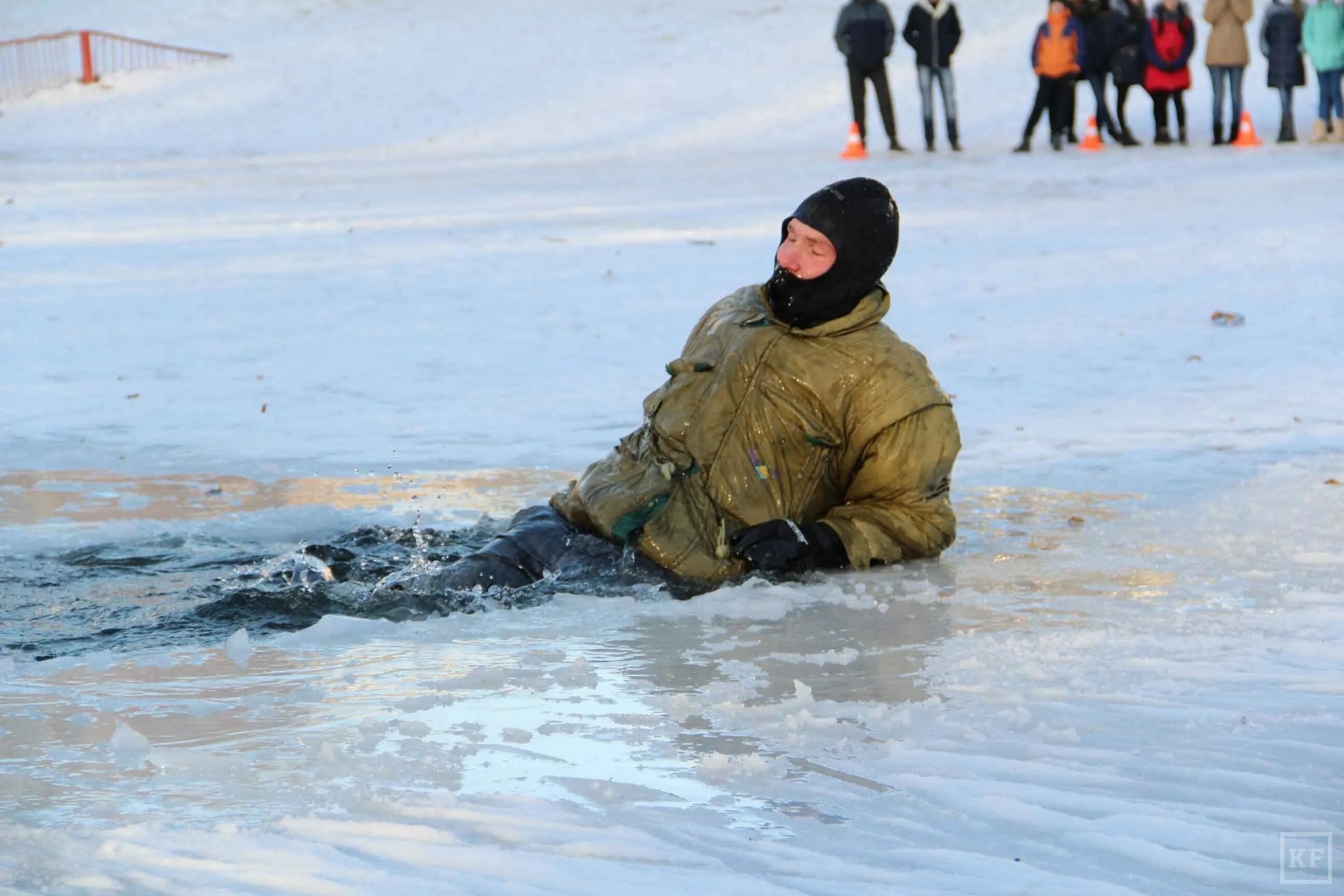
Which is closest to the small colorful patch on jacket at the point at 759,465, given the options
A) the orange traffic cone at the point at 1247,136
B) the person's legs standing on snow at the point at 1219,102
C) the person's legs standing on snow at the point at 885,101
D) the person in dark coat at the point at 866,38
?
the person in dark coat at the point at 866,38

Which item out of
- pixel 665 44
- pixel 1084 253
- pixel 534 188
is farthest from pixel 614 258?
pixel 665 44

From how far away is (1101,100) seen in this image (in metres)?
18.0

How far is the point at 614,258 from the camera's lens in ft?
39.0

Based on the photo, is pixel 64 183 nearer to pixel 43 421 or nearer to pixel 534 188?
pixel 534 188

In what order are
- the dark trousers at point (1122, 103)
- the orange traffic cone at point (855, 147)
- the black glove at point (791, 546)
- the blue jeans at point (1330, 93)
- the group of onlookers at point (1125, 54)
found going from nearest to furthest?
1. the black glove at point (791, 546)
2. the blue jeans at point (1330, 93)
3. the group of onlookers at point (1125, 54)
4. the dark trousers at point (1122, 103)
5. the orange traffic cone at point (855, 147)

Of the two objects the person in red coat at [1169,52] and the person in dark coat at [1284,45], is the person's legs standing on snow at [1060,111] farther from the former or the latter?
the person in dark coat at [1284,45]

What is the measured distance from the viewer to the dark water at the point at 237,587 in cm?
410

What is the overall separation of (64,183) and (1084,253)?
39.3 ft

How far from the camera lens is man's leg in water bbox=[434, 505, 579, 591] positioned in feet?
14.3

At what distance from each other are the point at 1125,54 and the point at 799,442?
1418 centimetres

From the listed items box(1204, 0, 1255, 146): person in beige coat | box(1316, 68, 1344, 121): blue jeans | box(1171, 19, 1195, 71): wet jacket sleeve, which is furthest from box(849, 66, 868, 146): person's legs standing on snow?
box(1316, 68, 1344, 121): blue jeans

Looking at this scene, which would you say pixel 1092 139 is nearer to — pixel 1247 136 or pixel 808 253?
pixel 1247 136

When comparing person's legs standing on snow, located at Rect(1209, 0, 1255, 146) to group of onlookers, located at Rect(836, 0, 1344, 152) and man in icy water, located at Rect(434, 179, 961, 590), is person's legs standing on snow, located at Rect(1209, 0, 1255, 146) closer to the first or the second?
group of onlookers, located at Rect(836, 0, 1344, 152)

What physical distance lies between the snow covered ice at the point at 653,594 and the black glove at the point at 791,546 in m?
0.10
